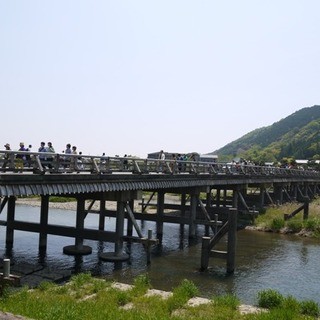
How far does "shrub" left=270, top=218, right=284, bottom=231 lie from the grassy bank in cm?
2096

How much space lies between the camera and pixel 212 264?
22703 mm

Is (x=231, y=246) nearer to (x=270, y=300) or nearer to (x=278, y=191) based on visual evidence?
(x=270, y=300)

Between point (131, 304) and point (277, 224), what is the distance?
23738mm

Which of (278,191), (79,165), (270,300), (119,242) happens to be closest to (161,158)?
(119,242)

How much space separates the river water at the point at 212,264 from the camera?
18641mm

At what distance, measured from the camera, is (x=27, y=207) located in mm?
46125

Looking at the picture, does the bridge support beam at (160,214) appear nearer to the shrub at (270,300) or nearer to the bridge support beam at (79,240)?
the bridge support beam at (79,240)

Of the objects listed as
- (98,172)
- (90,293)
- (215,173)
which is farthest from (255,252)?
(90,293)

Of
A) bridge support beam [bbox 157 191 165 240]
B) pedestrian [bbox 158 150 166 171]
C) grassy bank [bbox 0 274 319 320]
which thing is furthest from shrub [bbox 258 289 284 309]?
bridge support beam [bbox 157 191 165 240]

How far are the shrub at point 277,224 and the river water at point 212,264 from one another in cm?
238

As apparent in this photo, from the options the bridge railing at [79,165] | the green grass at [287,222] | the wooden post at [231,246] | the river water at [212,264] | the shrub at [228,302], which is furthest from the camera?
the green grass at [287,222]

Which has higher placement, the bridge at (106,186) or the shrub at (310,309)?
the bridge at (106,186)

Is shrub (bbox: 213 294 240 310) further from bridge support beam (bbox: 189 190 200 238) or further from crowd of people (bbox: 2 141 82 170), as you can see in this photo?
bridge support beam (bbox: 189 190 200 238)

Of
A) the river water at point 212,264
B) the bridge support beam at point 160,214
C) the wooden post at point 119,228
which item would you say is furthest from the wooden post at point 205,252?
the bridge support beam at point 160,214
